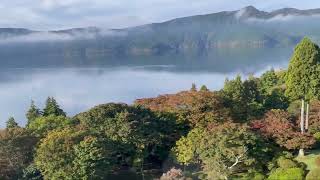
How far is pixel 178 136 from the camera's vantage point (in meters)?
33.8

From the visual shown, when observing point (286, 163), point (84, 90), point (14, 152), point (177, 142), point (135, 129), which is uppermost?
point (135, 129)

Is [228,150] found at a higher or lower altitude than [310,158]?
higher

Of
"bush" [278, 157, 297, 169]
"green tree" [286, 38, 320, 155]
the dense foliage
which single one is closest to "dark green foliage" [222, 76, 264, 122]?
the dense foliage

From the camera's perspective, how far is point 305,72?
3064 cm

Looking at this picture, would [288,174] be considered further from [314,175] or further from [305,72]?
[305,72]

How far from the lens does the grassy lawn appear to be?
27.1m

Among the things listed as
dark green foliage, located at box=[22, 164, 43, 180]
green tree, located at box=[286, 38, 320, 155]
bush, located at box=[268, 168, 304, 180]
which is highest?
green tree, located at box=[286, 38, 320, 155]

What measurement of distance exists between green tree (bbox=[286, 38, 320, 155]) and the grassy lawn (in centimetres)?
151

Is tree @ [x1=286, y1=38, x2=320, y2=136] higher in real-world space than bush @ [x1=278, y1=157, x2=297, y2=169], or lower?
higher

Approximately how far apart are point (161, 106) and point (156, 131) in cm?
511

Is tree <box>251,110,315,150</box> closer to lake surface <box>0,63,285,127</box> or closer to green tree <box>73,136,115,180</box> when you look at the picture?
green tree <box>73,136,115,180</box>

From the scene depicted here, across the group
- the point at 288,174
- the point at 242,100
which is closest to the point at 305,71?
the point at 288,174

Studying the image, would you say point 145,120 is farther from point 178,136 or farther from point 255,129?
point 255,129

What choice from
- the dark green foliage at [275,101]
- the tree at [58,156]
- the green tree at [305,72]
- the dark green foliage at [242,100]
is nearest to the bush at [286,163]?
the green tree at [305,72]
